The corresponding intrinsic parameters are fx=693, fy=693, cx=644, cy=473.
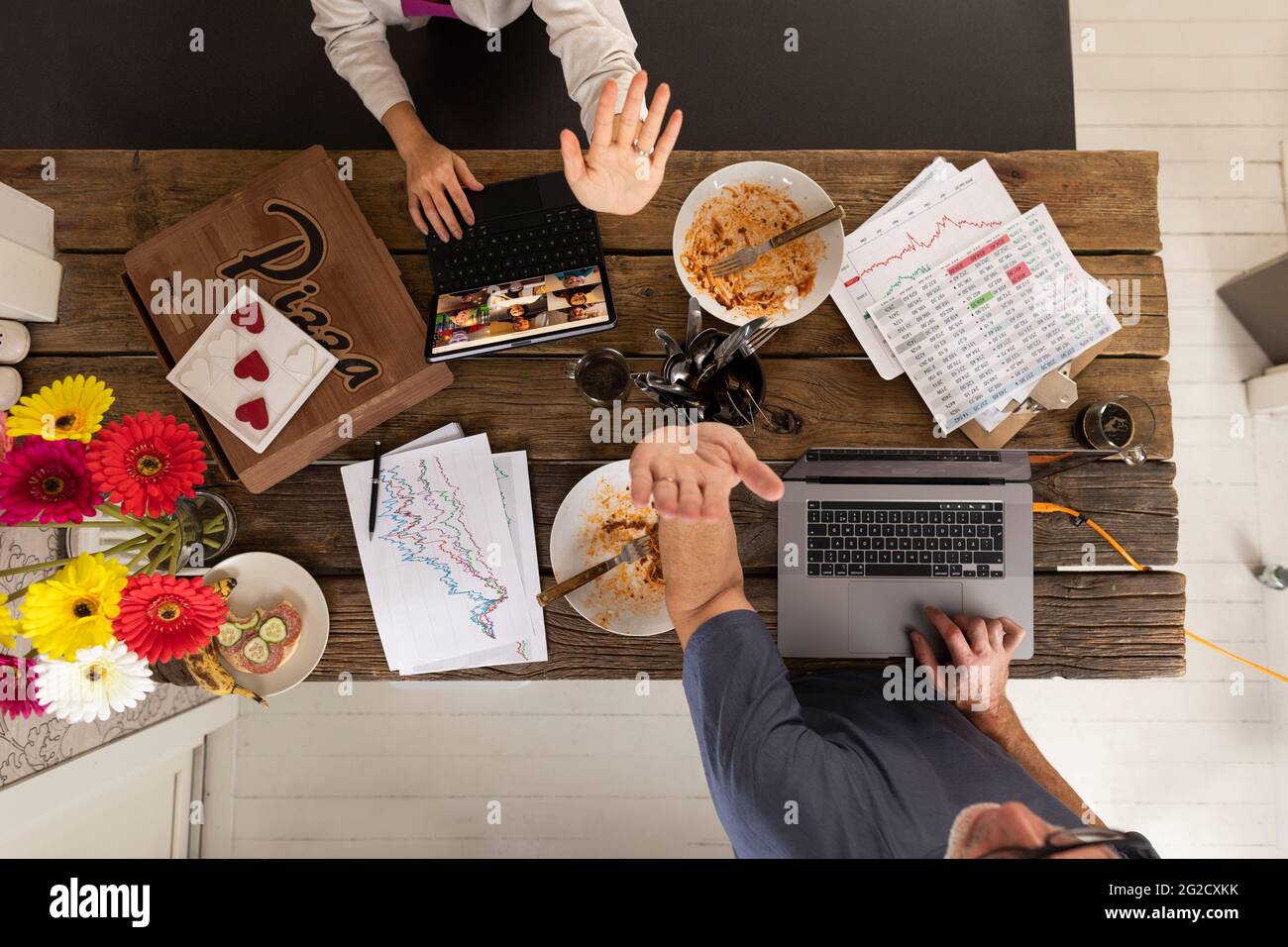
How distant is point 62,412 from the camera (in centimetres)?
86

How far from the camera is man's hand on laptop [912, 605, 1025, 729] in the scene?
3.71 feet

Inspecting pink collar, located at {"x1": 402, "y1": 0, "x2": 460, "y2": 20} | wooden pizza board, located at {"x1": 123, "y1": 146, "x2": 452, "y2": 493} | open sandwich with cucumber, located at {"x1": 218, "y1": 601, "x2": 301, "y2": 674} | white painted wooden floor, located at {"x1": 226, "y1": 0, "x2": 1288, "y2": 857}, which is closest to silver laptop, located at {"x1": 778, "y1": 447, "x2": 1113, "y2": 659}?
wooden pizza board, located at {"x1": 123, "y1": 146, "x2": 452, "y2": 493}

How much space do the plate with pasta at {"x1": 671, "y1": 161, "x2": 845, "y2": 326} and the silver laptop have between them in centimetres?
29

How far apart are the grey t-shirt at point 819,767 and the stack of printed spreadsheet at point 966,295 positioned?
20.2 inches

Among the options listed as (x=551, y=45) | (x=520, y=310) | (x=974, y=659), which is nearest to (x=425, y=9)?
(x=551, y=45)

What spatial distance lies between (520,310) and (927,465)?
0.71 meters

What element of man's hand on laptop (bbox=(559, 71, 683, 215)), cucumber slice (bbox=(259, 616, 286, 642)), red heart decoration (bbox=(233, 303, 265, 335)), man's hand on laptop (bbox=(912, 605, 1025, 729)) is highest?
man's hand on laptop (bbox=(559, 71, 683, 215))

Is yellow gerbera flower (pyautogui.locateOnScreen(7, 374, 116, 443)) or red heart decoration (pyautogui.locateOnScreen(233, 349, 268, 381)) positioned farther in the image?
red heart decoration (pyautogui.locateOnScreen(233, 349, 268, 381))

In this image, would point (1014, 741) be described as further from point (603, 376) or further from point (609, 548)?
point (603, 376)

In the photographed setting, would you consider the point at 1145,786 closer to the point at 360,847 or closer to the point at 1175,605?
the point at 1175,605

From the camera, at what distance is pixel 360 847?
1947 mm

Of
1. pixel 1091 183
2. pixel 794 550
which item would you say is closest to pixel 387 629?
pixel 794 550

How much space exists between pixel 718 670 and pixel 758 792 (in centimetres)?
18

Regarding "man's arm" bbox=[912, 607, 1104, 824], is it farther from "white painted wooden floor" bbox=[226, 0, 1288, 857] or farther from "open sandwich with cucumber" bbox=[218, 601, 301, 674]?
"open sandwich with cucumber" bbox=[218, 601, 301, 674]
